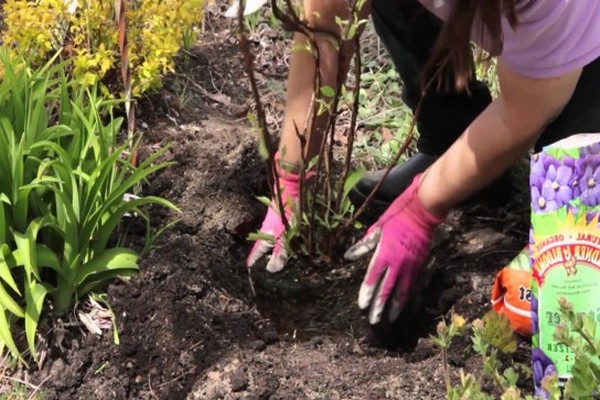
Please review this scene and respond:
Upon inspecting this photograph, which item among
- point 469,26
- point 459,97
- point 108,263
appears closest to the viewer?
point 469,26

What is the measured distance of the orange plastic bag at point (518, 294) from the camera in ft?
5.66

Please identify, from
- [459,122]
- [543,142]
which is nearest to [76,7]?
[459,122]

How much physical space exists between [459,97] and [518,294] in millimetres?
680

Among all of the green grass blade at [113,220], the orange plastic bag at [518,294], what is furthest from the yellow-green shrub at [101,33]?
the orange plastic bag at [518,294]

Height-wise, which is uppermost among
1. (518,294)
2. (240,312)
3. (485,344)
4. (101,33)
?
(101,33)

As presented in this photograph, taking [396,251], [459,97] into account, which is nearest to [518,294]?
[396,251]

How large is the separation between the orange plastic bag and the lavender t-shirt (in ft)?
1.24

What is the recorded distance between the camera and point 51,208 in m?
1.92

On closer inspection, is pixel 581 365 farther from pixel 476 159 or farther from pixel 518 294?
pixel 476 159

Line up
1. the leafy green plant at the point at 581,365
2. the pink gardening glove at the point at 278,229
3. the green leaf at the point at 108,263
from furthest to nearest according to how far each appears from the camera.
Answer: the pink gardening glove at the point at 278,229 → the green leaf at the point at 108,263 → the leafy green plant at the point at 581,365

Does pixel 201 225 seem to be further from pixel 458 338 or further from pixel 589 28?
pixel 589 28

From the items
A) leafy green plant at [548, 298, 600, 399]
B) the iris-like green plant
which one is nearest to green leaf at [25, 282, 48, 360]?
the iris-like green plant

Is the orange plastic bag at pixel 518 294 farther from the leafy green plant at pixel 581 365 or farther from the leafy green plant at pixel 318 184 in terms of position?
the leafy green plant at pixel 581 365

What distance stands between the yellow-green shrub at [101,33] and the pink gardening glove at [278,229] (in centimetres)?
55
